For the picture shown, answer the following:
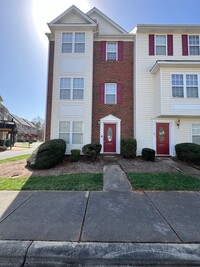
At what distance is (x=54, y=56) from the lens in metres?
12.6

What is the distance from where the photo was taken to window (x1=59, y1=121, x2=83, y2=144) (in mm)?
12281

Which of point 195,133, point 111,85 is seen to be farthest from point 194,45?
point 111,85

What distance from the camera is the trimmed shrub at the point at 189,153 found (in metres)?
9.95

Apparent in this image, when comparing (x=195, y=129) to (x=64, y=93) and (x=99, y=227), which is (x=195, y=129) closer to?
(x=64, y=93)

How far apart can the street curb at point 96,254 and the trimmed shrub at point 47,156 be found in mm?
6259

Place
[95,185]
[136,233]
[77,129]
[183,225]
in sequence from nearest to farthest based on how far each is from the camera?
[136,233] → [183,225] → [95,185] → [77,129]

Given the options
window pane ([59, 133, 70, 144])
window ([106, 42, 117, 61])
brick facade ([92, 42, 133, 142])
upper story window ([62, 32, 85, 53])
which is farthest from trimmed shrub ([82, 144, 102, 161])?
upper story window ([62, 32, 85, 53])

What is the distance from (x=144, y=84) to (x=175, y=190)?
8.59 m

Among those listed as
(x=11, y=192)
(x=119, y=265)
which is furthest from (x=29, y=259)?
(x=11, y=192)

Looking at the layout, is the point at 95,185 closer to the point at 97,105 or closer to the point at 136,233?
the point at 136,233

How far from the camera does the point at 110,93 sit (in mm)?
12938

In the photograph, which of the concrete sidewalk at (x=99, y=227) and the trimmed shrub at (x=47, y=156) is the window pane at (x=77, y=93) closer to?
the trimmed shrub at (x=47, y=156)

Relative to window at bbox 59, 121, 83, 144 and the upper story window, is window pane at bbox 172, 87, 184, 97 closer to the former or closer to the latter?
window at bbox 59, 121, 83, 144

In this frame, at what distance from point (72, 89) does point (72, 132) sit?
10.3ft
